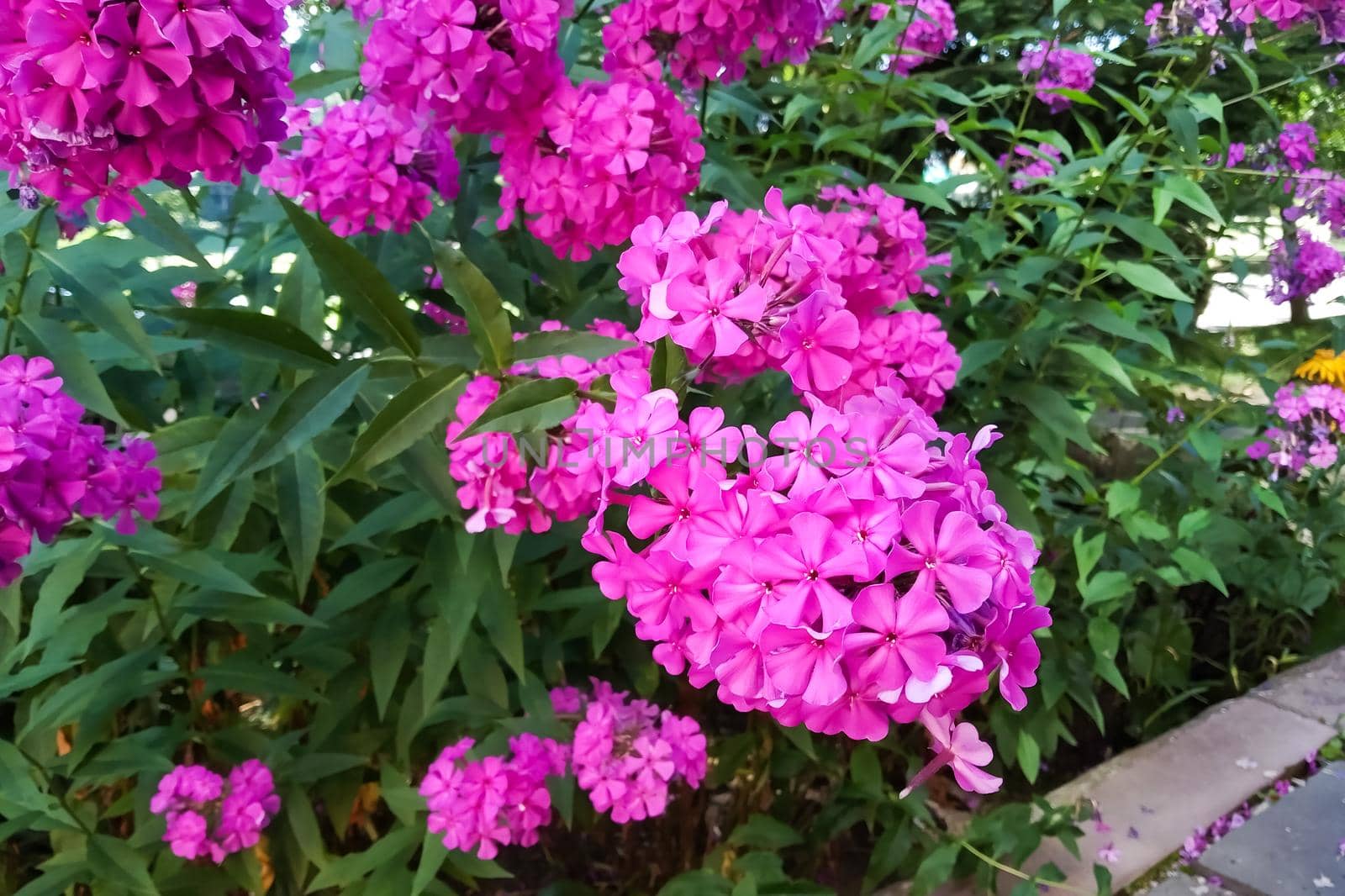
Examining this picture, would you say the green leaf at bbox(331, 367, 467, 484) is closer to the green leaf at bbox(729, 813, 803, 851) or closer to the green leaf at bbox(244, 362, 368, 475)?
the green leaf at bbox(244, 362, 368, 475)

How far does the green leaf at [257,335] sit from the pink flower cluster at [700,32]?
1.77 ft

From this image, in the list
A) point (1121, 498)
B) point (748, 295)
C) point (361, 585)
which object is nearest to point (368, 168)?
point (361, 585)

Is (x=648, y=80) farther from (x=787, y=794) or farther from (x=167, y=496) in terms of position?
(x=787, y=794)

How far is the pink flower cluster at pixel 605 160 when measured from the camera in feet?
3.15

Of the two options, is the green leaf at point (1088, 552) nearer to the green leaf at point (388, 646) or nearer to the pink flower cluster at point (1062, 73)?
the pink flower cluster at point (1062, 73)

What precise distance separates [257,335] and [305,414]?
0.34 feet

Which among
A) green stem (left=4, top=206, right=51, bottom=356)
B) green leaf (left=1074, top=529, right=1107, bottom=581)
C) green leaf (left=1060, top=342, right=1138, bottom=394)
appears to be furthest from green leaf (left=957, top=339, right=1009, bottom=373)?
green stem (left=4, top=206, right=51, bottom=356)

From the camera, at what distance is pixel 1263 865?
154cm

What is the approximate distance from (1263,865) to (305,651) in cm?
164

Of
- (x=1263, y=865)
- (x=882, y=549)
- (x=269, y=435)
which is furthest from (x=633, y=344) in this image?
(x=1263, y=865)

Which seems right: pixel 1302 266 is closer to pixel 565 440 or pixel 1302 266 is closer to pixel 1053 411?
pixel 1053 411

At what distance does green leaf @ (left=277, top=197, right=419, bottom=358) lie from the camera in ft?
2.60

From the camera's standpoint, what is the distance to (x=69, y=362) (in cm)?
99

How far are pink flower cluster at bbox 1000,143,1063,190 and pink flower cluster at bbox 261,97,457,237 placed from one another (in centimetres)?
101
